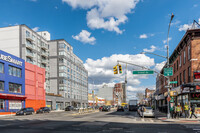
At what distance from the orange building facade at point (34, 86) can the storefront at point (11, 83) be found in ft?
8.56

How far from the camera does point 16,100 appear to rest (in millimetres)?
52094

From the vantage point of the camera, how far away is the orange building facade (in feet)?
191

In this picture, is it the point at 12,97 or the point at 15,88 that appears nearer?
the point at 12,97

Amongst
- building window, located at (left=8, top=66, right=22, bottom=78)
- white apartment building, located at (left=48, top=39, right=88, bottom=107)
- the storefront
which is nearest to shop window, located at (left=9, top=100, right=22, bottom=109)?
the storefront

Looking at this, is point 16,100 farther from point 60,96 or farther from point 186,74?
point 186,74

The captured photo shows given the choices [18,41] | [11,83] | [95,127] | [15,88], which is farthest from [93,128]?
[18,41]

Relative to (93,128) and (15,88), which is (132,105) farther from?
(93,128)

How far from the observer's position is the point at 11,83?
5100cm

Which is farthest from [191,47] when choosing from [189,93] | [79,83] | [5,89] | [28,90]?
[79,83]

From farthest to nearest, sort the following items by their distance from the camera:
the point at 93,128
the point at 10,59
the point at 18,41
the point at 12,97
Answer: the point at 18,41, the point at 10,59, the point at 12,97, the point at 93,128

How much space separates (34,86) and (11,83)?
11.2m

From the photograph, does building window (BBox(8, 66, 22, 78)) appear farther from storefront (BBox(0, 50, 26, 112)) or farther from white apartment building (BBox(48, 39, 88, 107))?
white apartment building (BBox(48, 39, 88, 107))

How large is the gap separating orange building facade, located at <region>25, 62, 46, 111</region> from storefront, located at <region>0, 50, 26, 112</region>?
2.61m

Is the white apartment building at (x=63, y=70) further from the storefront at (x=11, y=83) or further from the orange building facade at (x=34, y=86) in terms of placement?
the storefront at (x=11, y=83)
